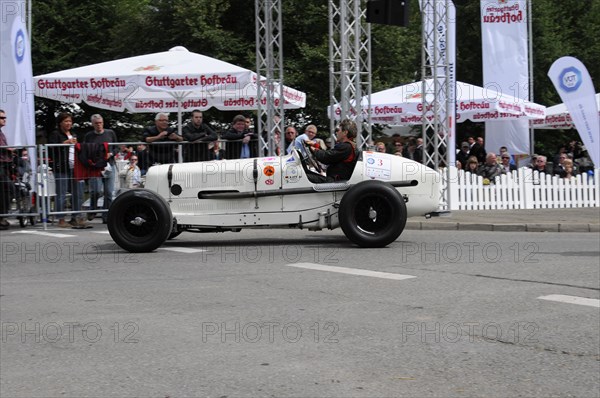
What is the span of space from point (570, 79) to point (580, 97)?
1.59 ft

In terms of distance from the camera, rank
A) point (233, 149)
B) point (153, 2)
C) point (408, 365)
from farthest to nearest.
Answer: point (153, 2)
point (233, 149)
point (408, 365)

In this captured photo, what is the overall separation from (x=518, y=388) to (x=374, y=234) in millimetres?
6529

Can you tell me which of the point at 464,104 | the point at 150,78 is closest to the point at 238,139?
the point at 150,78

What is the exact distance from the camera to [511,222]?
1645cm

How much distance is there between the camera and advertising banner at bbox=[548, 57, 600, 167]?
20.8 metres

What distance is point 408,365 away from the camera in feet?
19.7

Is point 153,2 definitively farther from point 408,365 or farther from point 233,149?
point 408,365

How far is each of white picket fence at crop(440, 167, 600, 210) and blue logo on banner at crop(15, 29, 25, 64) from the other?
8.98 m

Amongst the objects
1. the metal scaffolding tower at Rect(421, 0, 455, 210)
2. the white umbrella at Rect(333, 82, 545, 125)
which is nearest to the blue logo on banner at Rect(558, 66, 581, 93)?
the white umbrella at Rect(333, 82, 545, 125)

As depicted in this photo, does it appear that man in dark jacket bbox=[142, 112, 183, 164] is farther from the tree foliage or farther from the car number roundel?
the tree foliage

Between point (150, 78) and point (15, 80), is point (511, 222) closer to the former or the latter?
point (150, 78)

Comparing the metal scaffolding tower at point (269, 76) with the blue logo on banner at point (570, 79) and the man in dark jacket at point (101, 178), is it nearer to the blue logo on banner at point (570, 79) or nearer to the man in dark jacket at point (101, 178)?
the man in dark jacket at point (101, 178)

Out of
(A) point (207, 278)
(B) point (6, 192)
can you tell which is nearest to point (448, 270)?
(A) point (207, 278)

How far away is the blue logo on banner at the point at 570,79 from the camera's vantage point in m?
21.2
